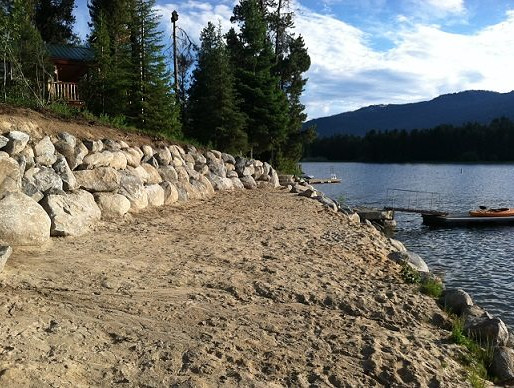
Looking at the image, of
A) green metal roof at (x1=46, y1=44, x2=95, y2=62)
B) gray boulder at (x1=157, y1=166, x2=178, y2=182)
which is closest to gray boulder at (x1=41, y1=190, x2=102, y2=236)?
gray boulder at (x1=157, y1=166, x2=178, y2=182)

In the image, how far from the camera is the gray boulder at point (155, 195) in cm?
1308

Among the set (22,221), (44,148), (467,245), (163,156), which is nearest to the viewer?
(22,221)

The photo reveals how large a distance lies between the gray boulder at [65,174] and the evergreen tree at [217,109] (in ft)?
52.0

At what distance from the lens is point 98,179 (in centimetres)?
1127

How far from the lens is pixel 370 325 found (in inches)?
242

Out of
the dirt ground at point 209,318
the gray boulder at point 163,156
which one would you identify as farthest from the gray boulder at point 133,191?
the gray boulder at point 163,156

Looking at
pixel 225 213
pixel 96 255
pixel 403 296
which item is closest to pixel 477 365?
pixel 403 296

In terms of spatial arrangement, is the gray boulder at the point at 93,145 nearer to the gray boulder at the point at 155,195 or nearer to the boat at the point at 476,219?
the gray boulder at the point at 155,195

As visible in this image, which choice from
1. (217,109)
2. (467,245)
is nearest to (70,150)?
(217,109)

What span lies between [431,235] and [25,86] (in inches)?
778

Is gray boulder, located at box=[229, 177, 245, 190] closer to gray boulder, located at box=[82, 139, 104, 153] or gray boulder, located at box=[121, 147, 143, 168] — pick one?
gray boulder, located at box=[121, 147, 143, 168]

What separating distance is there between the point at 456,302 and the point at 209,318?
4213mm

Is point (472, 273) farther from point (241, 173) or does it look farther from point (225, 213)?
point (241, 173)

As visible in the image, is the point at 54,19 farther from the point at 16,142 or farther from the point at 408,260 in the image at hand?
the point at 408,260
